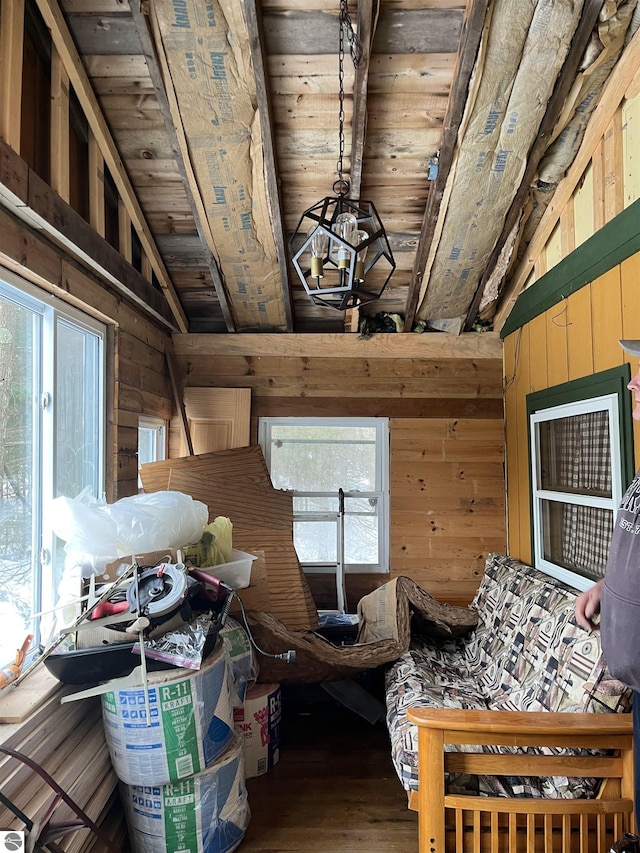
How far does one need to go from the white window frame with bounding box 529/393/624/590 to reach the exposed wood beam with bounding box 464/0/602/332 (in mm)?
1053


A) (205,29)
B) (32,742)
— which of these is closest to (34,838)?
(32,742)

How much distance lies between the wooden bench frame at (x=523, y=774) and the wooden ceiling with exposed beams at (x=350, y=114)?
2518 millimetres

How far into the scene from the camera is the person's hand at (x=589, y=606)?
73.3 inches

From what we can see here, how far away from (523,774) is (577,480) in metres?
1.50

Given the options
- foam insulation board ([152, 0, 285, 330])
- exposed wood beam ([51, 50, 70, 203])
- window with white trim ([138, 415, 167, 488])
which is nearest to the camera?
exposed wood beam ([51, 50, 70, 203])

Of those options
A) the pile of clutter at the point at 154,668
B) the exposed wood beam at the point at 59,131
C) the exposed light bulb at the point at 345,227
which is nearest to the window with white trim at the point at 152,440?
the pile of clutter at the point at 154,668

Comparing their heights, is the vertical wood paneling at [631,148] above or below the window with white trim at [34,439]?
above

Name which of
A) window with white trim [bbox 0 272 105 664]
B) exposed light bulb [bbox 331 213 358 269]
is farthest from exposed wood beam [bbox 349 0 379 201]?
window with white trim [bbox 0 272 105 664]

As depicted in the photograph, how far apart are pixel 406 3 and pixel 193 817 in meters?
3.29

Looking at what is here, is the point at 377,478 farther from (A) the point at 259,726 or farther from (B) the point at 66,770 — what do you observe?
(B) the point at 66,770

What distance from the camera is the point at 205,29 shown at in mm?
2479

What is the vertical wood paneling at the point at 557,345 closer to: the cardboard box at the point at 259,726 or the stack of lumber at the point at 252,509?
the stack of lumber at the point at 252,509

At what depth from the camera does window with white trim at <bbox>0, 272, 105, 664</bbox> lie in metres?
2.24

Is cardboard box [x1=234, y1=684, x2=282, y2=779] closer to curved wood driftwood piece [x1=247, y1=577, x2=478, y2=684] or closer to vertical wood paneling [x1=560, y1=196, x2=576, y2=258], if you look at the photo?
curved wood driftwood piece [x1=247, y1=577, x2=478, y2=684]
